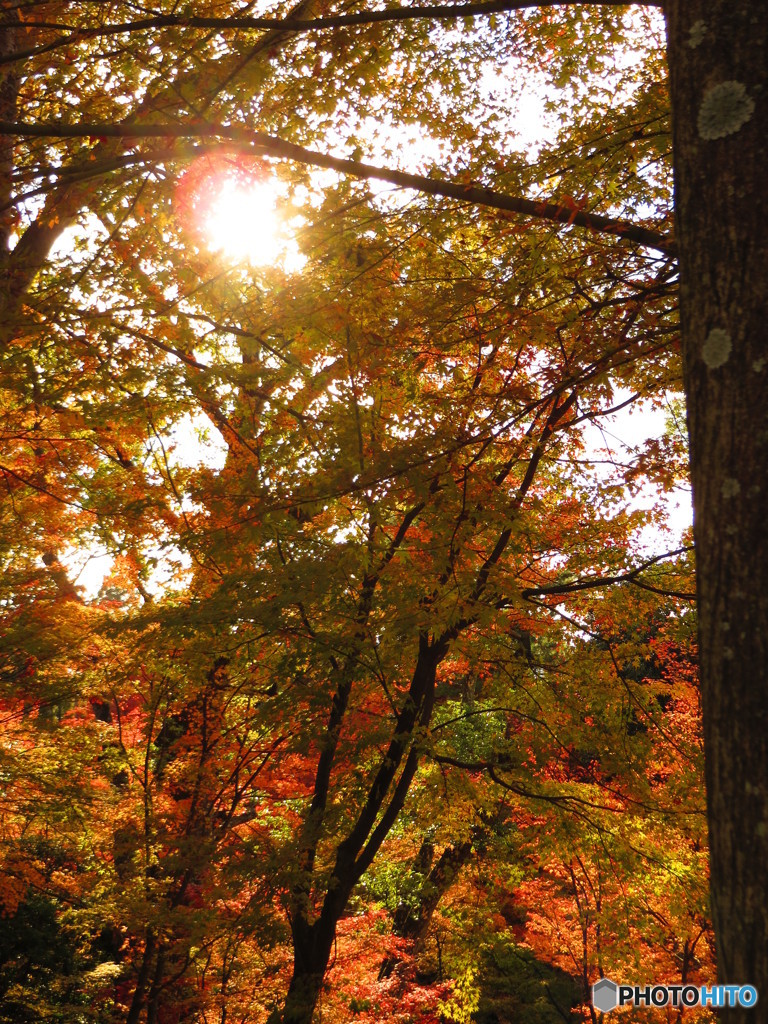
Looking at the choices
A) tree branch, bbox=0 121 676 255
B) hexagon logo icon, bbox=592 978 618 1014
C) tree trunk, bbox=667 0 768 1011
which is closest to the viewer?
tree trunk, bbox=667 0 768 1011

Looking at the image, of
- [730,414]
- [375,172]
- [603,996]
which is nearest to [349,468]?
[375,172]

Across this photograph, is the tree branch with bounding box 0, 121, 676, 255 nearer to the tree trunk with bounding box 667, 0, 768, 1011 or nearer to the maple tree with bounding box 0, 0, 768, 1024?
the maple tree with bounding box 0, 0, 768, 1024

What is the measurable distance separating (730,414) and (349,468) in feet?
9.18

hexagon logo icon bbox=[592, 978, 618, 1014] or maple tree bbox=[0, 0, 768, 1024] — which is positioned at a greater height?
maple tree bbox=[0, 0, 768, 1024]

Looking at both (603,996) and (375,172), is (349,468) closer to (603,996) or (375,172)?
(375,172)

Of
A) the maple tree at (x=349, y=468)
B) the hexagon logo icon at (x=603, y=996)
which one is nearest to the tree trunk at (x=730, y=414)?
the maple tree at (x=349, y=468)

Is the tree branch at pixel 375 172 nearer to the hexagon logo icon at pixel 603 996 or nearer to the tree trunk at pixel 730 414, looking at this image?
the tree trunk at pixel 730 414

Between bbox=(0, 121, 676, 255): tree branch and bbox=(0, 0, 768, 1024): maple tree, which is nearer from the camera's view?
bbox=(0, 0, 768, 1024): maple tree

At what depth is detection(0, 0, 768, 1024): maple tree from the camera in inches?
59.4

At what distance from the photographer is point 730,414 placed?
1.33 metres

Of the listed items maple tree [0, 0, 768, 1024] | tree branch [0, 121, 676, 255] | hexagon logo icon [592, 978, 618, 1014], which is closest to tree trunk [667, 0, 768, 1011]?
maple tree [0, 0, 768, 1024]

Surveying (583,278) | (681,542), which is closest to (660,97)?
(583,278)

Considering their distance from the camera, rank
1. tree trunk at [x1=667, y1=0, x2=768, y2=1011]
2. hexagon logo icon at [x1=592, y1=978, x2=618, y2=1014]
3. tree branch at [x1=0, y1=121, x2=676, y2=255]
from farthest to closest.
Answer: hexagon logo icon at [x1=592, y1=978, x2=618, y2=1014] < tree branch at [x1=0, y1=121, x2=676, y2=255] < tree trunk at [x1=667, y1=0, x2=768, y2=1011]

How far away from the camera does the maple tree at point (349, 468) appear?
1.51 meters
